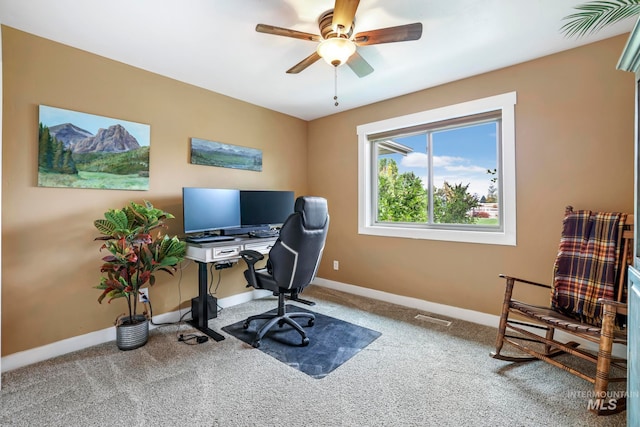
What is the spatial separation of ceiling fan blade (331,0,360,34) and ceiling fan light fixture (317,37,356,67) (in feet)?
0.27

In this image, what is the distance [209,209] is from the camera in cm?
286

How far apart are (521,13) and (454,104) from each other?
1.06 meters

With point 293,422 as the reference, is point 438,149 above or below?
above

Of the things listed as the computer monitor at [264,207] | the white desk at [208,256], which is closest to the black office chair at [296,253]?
the white desk at [208,256]

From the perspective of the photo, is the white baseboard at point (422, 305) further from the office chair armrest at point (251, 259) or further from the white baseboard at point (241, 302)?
the office chair armrest at point (251, 259)

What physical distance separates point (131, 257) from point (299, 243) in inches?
50.2

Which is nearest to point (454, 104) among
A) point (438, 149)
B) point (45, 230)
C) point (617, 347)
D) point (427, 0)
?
point (438, 149)

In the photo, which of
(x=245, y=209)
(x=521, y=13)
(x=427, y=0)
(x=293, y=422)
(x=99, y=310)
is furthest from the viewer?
(x=245, y=209)

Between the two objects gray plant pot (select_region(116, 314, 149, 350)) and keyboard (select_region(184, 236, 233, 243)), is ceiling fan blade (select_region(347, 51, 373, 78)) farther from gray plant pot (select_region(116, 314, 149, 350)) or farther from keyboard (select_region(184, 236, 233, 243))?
gray plant pot (select_region(116, 314, 149, 350))

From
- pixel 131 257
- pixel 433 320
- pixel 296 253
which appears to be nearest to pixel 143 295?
pixel 131 257

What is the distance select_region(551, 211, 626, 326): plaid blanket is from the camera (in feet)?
6.33

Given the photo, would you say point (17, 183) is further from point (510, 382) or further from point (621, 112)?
point (621, 112)

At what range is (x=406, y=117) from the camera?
10.7 feet

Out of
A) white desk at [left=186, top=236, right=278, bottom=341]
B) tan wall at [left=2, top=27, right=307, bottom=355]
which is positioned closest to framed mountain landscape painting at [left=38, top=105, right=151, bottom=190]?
tan wall at [left=2, top=27, right=307, bottom=355]
